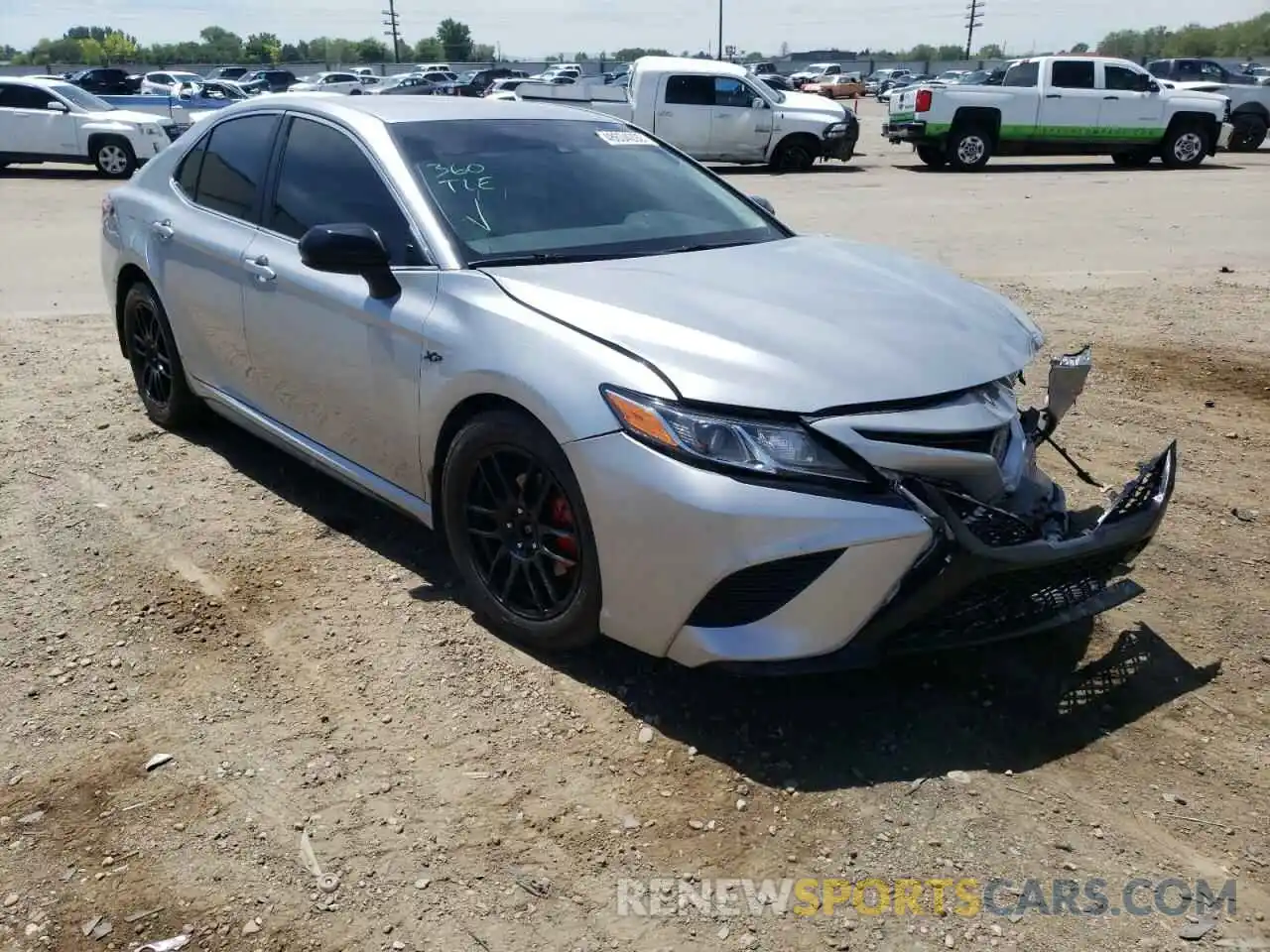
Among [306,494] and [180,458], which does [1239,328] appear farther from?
[180,458]

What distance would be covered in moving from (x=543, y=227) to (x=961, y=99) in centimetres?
1771

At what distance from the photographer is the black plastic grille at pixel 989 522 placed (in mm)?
2852

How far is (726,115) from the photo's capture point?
64.5 feet

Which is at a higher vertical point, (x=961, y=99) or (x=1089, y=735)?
(x=961, y=99)

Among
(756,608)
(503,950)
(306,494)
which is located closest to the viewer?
(503,950)

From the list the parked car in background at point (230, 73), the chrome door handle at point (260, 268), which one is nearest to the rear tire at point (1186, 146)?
the chrome door handle at point (260, 268)

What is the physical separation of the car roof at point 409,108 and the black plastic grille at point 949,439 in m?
2.28

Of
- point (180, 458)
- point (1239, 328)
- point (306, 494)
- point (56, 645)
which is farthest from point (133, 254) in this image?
point (1239, 328)

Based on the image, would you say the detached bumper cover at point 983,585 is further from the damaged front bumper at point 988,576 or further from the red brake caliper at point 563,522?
the red brake caliper at point 563,522

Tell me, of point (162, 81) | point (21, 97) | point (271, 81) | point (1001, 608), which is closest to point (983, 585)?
point (1001, 608)

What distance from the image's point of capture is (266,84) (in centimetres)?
4297

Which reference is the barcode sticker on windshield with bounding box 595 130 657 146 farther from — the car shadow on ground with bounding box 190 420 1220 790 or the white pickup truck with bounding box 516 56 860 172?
the white pickup truck with bounding box 516 56 860 172

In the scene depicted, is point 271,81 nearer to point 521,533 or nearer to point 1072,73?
point 1072,73

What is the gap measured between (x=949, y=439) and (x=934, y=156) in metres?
19.1
